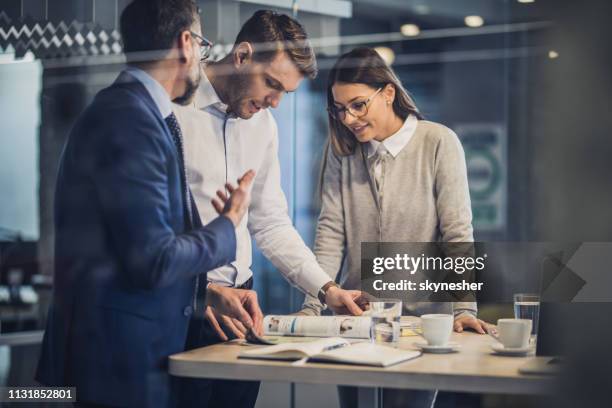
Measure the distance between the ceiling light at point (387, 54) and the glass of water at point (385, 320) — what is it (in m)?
0.87

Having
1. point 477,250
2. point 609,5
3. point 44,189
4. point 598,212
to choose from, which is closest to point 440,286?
point 477,250

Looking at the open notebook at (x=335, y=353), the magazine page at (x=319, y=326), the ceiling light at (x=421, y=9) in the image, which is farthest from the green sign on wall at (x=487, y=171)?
the open notebook at (x=335, y=353)

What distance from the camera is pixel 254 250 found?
2.83 m

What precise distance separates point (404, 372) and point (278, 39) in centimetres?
135

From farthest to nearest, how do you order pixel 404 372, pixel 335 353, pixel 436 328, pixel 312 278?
pixel 312 278
pixel 436 328
pixel 335 353
pixel 404 372

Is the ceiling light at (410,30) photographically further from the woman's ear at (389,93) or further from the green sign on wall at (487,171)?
the green sign on wall at (487,171)

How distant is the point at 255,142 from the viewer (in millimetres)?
2828

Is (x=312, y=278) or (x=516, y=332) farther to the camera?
(x=312, y=278)

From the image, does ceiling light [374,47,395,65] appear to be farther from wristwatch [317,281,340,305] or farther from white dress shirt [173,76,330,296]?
wristwatch [317,281,340,305]

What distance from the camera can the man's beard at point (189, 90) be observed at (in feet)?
8.79

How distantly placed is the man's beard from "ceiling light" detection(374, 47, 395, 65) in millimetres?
599

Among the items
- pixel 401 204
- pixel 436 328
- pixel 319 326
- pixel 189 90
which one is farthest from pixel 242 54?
pixel 436 328

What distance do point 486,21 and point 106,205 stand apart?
1.31m

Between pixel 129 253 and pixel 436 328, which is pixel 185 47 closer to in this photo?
pixel 129 253
